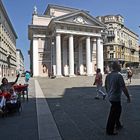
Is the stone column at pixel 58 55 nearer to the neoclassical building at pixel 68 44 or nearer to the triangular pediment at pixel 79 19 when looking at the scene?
the neoclassical building at pixel 68 44

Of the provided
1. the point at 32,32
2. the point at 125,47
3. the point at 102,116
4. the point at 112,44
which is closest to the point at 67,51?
the point at 32,32

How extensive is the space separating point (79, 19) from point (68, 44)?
657 centimetres

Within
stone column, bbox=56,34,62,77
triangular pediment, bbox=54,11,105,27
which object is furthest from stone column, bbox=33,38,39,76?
triangular pediment, bbox=54,11,105,27

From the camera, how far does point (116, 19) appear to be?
336 ft

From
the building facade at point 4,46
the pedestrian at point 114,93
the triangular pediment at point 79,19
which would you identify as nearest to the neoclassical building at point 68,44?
the triangular pediment at point 79,19

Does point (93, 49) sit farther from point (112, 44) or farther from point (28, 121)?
point (28, 121)

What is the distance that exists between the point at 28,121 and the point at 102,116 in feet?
8.28

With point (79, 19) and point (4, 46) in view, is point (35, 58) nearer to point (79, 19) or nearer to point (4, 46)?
point (4, 46)

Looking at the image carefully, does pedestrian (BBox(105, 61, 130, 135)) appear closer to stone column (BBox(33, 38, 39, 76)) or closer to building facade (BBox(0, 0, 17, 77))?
stone column (BBox(33, 38, 39, 76))

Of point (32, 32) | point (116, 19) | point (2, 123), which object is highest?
point (116, 19)

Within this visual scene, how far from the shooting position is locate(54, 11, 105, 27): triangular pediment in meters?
63.1

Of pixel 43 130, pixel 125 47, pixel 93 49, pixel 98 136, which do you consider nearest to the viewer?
pixel 98 136

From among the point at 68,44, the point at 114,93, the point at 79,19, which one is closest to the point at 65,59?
the point at 68,44

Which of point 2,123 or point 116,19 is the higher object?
point 116,19
